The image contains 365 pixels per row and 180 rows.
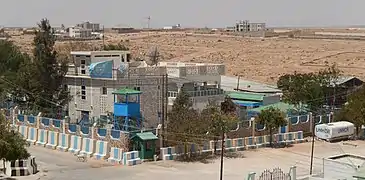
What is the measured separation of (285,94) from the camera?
52.8 meters

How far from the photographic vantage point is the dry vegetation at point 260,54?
9875 centimetres

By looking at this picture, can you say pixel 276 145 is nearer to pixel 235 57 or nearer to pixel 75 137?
pixel 75 137

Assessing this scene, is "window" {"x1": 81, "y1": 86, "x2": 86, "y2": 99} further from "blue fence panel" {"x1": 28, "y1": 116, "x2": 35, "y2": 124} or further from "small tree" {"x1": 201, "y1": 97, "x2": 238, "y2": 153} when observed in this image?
"small tree" {"x1": 201, "y1": 97, "x2": 238, "y2": 153}

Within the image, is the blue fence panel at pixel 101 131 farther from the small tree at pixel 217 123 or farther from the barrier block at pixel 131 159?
the small tree at pixel 217 123

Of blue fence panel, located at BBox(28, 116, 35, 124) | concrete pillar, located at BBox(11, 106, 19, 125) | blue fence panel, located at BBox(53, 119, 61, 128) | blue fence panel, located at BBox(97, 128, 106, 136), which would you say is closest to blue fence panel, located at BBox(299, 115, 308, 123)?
blue fence panel, located at BBox(97, 128, 106, 136)

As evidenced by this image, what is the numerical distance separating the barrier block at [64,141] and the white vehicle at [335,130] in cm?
1666

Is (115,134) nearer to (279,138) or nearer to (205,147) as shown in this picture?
(205,147)

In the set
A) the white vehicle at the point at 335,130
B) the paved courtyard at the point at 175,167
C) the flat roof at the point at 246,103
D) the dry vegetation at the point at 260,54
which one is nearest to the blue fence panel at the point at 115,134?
the paved courtyard at the point at 175,167

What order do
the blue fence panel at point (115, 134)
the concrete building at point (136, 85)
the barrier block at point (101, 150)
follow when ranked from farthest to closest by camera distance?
the concrete building at point (136, 85)
the barrier block at point (101, 150)
the blue fence panel at point (115, 134)

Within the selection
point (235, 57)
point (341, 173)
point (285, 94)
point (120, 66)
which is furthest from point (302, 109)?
point (235, 57)

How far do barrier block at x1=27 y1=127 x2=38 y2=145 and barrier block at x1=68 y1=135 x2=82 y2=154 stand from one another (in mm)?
3911

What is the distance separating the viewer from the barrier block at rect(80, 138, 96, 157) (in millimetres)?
36312

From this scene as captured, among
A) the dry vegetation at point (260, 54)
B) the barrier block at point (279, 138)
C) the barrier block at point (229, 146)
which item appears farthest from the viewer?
the dry vegetation at point (260, 54)

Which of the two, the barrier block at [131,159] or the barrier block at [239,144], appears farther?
the barrier block at [239,144]
